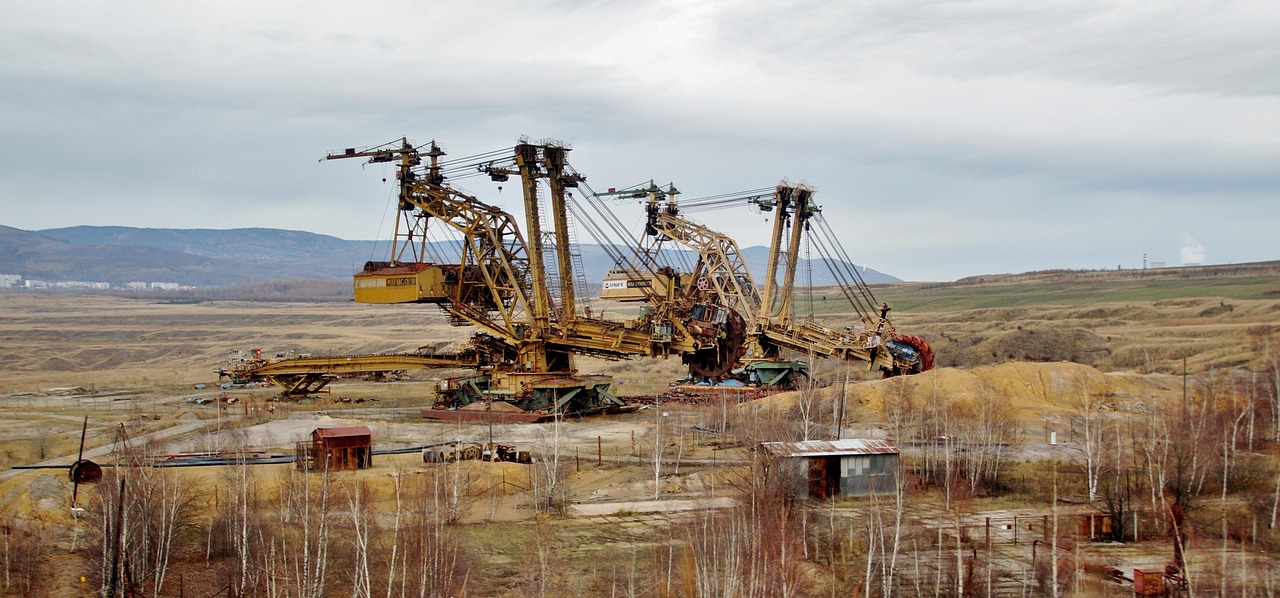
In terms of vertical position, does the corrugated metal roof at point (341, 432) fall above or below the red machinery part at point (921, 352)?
below

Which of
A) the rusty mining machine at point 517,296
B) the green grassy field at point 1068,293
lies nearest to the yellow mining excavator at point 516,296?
the rusty mining machine at point 517,296

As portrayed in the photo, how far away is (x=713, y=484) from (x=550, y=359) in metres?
17.3

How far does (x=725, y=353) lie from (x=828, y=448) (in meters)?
19.3

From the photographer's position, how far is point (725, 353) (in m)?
44.7

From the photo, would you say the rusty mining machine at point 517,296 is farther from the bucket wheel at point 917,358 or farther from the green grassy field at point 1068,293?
the green grassy field at point 1068,293

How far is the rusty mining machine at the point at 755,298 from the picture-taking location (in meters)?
45.1

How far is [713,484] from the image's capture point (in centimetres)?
2508

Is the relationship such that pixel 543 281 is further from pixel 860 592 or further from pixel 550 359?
pixel 860 592

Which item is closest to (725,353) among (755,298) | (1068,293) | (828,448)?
(755,298)

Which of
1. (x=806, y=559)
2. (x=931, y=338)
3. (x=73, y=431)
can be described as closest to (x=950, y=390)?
(x=806, y=559)

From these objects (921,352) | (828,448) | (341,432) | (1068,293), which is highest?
(1068,293)

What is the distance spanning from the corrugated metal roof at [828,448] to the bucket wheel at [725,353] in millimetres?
17794

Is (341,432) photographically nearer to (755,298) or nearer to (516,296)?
(516,296)

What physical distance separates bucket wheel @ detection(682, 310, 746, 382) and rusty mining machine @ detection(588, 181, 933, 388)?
0.13 feet
